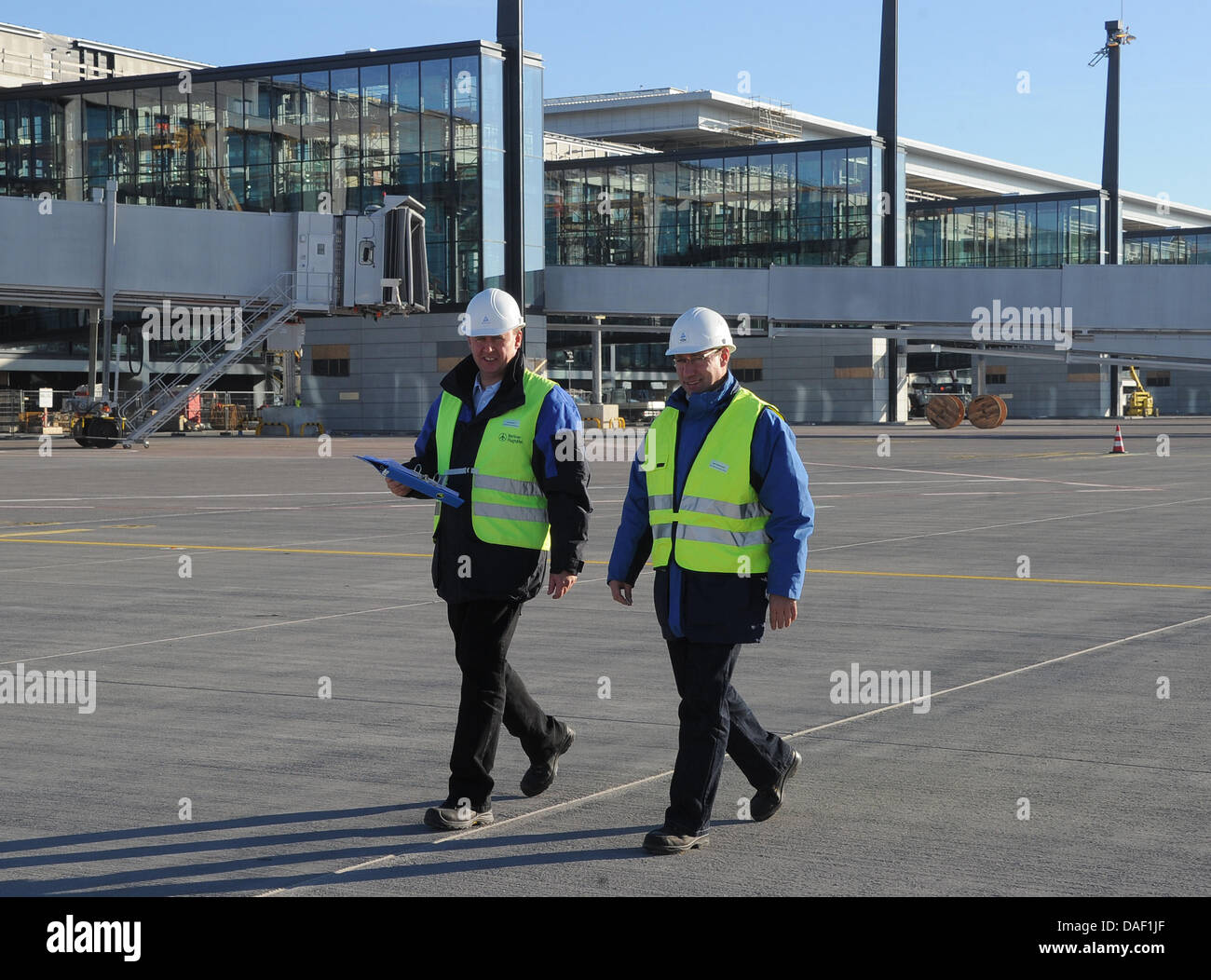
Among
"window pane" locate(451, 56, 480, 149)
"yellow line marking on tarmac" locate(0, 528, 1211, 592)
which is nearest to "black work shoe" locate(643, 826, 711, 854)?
"yellow line marking on tarmac" locate(0, 528, 1211, 592)

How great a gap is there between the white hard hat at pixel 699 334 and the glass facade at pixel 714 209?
78.4m

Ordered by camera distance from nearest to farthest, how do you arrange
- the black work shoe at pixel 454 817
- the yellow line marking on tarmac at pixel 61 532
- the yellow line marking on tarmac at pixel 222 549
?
the black work shoe at pixel 454 817 < the yellow line marking on tarmac at pixel 222 549 < the yellow line marking on tarmac at pixel 61 532

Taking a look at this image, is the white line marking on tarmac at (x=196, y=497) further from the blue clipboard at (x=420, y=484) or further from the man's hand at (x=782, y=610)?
the man's hand at (x=782, y=610)

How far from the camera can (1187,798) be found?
6.84 meters

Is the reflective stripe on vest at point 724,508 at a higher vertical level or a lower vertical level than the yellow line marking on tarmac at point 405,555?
higher

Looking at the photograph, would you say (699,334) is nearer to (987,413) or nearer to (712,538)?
(712,538)

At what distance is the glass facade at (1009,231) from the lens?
339ft

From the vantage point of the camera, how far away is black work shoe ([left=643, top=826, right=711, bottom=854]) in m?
6.05

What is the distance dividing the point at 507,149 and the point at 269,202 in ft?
36.6

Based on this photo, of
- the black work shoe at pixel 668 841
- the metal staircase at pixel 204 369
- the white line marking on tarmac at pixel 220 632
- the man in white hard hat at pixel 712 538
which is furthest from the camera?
the metal staircase at pixel 204 369

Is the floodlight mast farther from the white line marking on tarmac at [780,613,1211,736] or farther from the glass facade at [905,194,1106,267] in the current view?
the white line marking on tarmac at [780,613,1211,736]

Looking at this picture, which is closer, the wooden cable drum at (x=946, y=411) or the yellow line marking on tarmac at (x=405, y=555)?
the yellow line marking on tarmac at (x=405, y=555)

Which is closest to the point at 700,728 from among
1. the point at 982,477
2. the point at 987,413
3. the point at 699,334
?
the point at 699,334

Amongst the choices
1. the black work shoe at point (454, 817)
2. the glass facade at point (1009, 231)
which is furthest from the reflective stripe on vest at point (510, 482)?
the glass facade at point (1009, 231)
